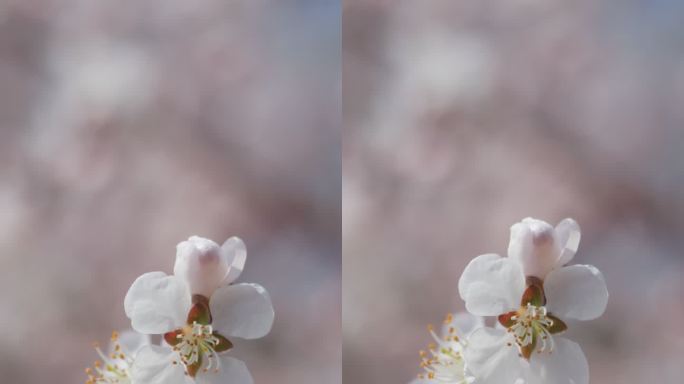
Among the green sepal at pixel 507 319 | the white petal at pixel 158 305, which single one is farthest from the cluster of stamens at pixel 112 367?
the green sepal at pixel 507 319

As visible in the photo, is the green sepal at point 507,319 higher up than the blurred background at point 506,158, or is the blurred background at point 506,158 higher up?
the blurred background at point 506,158

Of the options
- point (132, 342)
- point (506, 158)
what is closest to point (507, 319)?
point (506, 158)

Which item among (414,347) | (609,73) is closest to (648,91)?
(609,73)

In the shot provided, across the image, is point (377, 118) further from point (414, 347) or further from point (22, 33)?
point (22, 33)

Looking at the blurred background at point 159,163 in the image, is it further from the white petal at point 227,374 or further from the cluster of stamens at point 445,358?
the cluster of stamens at point 445,358

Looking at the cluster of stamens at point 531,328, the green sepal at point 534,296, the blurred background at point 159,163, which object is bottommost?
the cluster of stamens at point 531,328

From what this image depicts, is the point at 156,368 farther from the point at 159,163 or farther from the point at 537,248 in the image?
the point at 537,248
